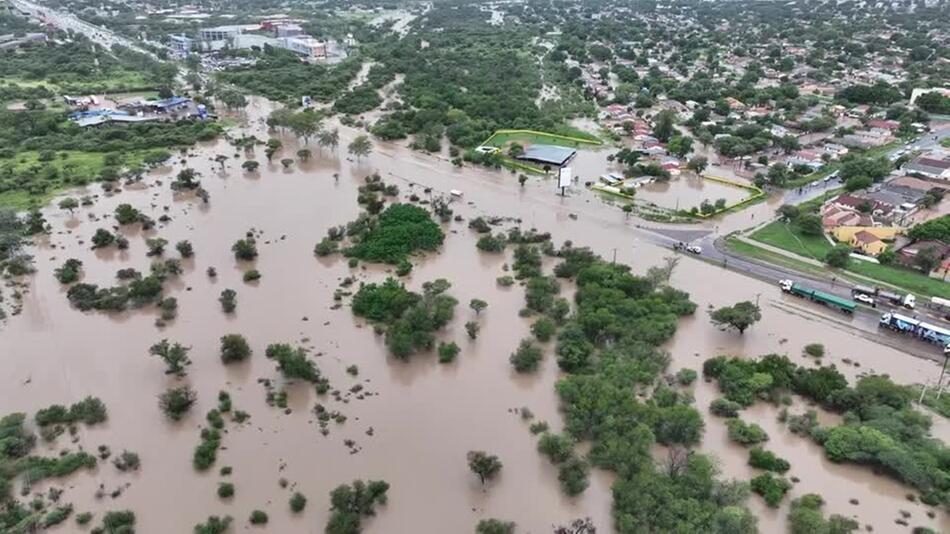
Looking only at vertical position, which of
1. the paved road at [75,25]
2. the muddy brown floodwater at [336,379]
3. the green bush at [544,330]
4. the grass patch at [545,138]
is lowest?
the muddy brown floodwater at [336,379]

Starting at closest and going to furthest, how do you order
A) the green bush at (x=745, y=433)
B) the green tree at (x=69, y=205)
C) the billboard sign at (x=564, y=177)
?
the green bush at (x=745, y=433)
the green tree at (x=69, y=205)
the billboard sign at (x=564, y=177)

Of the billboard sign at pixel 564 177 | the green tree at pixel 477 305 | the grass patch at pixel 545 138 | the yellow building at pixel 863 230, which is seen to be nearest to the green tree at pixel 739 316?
the green tree at pixel 477 305

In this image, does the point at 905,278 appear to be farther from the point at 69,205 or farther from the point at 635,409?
the point at 69,205

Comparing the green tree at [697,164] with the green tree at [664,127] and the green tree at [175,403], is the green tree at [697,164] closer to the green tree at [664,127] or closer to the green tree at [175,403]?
the green tree at [664,127]

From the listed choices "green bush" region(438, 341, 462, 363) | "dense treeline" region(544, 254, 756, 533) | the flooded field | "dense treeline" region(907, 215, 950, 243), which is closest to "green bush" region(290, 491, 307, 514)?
"green bush" region(438, 341, 462, 363)

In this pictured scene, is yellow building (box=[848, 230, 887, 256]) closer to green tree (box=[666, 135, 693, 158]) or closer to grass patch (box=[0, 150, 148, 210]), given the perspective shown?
green tree (box=[666, 135, 693, 158])

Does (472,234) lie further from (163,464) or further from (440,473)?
(163,464)
